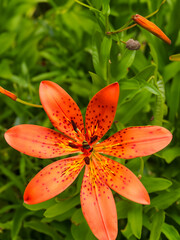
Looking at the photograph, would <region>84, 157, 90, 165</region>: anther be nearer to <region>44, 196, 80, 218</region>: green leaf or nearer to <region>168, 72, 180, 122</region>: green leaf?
<region>44, 196, 80, 218</region>: green leaf

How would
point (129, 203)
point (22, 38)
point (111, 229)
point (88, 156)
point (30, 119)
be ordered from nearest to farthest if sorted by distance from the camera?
point (111, 229)
point (88, 156)
point (129, 203)
point (30, 119)
point (22, 38)

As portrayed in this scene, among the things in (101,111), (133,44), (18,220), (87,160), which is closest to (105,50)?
(133,44)

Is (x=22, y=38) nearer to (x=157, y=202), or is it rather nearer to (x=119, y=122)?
(x=119, y=122)

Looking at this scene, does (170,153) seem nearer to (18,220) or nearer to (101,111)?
(101,111)

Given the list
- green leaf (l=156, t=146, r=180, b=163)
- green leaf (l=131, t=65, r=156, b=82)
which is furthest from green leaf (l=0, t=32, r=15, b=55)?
green leaf (l=156, t=146, r=180, b=163)

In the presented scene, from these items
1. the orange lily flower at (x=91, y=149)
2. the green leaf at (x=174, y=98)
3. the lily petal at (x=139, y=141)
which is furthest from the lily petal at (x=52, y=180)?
the green leaf at (x=174, y=98)

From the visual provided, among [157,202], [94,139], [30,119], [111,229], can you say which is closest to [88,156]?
[94,139]
